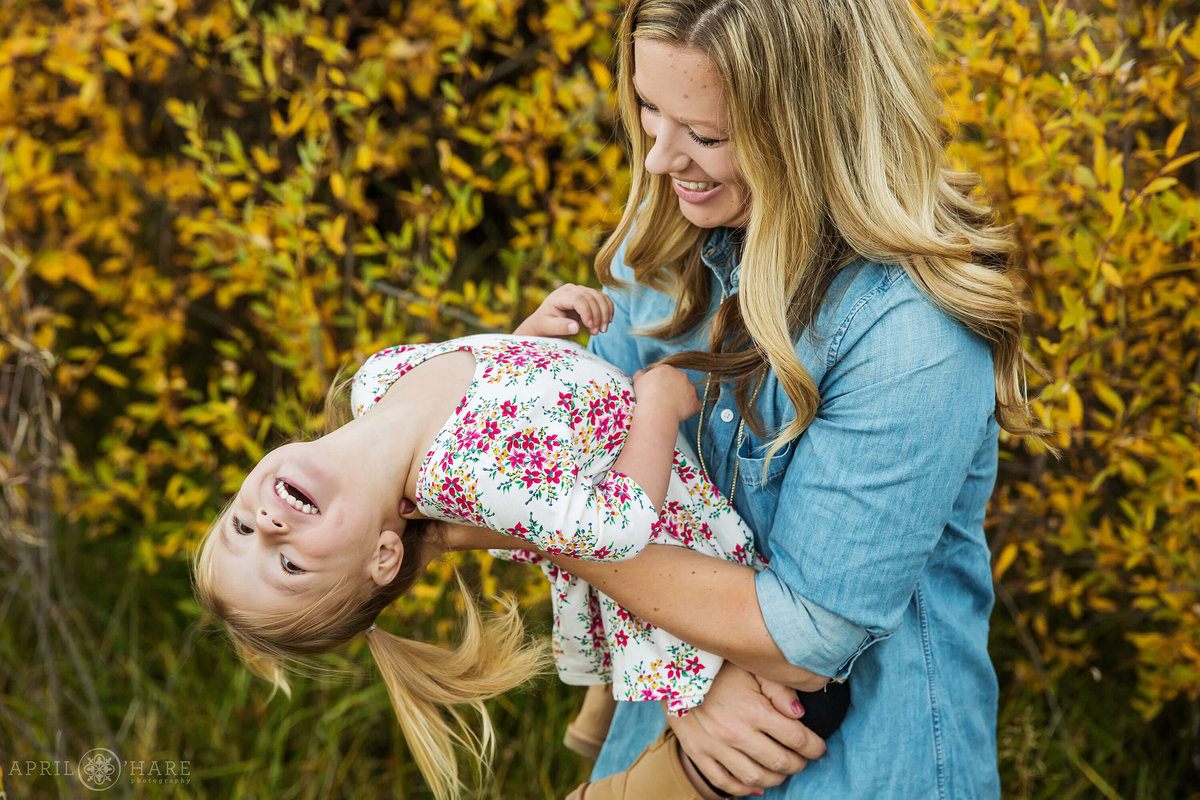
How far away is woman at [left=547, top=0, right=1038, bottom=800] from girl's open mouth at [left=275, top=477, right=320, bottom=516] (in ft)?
1.42

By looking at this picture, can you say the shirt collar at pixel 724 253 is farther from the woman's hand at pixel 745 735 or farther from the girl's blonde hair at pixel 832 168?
the woman's hand at pixel 745 735

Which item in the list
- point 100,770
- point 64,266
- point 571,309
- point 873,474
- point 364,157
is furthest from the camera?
point 64,266

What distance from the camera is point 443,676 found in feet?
5.92

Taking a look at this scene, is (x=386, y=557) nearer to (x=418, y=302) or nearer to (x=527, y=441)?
(x=527, y=441)

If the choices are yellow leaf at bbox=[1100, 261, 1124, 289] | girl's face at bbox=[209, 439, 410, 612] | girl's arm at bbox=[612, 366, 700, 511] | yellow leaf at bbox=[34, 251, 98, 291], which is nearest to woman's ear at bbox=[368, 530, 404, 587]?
girl's face at bbox=[209, 439, 410, 612]

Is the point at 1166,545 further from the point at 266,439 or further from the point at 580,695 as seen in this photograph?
the point at 266,439

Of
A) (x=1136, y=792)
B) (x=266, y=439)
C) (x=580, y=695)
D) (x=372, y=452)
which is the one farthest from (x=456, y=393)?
(x=1136, y=792)

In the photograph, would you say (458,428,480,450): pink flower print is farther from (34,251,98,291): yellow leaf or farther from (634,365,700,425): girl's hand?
(34,251,98,291): yellow leaf

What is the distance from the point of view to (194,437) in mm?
2770

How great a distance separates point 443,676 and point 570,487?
54 cm

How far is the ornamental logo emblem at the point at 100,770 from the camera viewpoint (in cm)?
266

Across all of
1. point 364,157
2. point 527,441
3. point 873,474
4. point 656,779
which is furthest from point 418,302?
point 873,474

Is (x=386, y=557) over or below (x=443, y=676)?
over

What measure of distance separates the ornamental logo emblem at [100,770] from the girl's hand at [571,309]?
1819 mm
